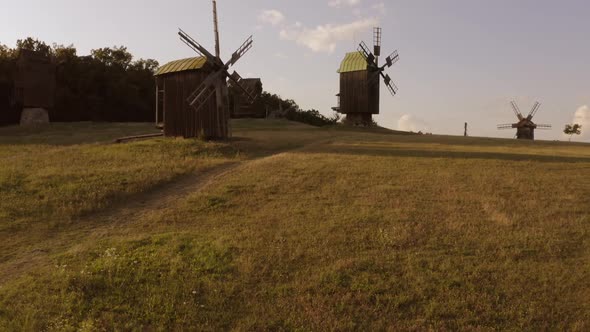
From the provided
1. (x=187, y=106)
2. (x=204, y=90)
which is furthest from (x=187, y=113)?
(x=204, y=90)

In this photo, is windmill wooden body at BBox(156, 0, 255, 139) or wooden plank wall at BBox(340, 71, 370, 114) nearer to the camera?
windmill wooden body at BBox(156, 0, 255, 139)

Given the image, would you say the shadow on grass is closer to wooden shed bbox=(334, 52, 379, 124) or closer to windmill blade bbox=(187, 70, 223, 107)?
windmill blade bbox=(187, 70, 223, 107)

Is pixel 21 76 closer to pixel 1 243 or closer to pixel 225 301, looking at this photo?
pixel 1 243

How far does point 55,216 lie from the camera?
1504 centimetres

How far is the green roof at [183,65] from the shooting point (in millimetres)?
30234

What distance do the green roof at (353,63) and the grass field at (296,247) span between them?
2934cm

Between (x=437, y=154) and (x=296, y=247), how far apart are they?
16.1m

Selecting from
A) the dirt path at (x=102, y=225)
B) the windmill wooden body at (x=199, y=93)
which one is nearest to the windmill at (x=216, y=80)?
the windmill wooden body at (x=199, y=93)

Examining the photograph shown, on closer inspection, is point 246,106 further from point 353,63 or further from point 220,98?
point 220,98

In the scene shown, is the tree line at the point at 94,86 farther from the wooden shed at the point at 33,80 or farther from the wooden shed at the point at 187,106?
the wooden shed at the point at 187,106

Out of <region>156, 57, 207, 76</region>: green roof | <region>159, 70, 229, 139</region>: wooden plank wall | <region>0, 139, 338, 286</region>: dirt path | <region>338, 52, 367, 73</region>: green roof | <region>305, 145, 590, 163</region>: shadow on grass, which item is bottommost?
<region>0, 139, 338, 286</region>: dirt path

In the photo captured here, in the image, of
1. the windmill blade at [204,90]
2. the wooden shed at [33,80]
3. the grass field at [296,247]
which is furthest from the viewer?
the wooden shed at [33,80]

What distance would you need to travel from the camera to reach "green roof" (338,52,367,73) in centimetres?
4950

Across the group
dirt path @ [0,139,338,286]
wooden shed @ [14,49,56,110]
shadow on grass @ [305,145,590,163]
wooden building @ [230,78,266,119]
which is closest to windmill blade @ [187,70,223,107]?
shadow on grass @ [305,145,590,163]
